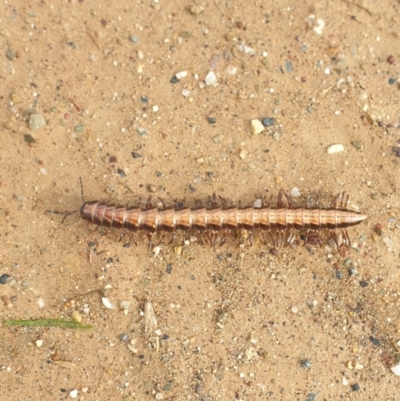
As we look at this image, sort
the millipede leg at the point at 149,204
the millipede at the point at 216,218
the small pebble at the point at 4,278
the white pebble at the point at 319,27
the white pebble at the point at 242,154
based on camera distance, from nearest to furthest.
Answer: the millipede at the point at 216,218 → the millipede leg at the point at 149,204 → the small pebble at the point at 4,278 → the white pebble at the point at 242,154 → the white pebble at the point at 319,27

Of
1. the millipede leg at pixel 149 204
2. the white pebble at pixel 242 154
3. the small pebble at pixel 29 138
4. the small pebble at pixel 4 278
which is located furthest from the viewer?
the white pebble at pixel 242 154

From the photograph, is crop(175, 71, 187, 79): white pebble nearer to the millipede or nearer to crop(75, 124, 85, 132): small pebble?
crop(75, 124, 85, 132): small pebble

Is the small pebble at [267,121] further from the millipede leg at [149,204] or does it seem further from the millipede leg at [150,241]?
the millipede leg at [150,241]

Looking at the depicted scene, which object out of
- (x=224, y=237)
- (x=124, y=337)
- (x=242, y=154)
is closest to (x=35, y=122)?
(x=242, y=154)

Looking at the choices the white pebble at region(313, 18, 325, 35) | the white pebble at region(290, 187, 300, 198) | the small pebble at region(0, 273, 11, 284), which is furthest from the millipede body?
the white pebble at region(313, 18, 325, 35)

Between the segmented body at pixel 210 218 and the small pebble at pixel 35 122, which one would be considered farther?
the small pebble at pixel 35 122

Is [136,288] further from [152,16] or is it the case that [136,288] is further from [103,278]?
[152,16]

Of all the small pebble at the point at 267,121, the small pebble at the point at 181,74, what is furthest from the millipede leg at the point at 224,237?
the small pebble at the point at 181,74
